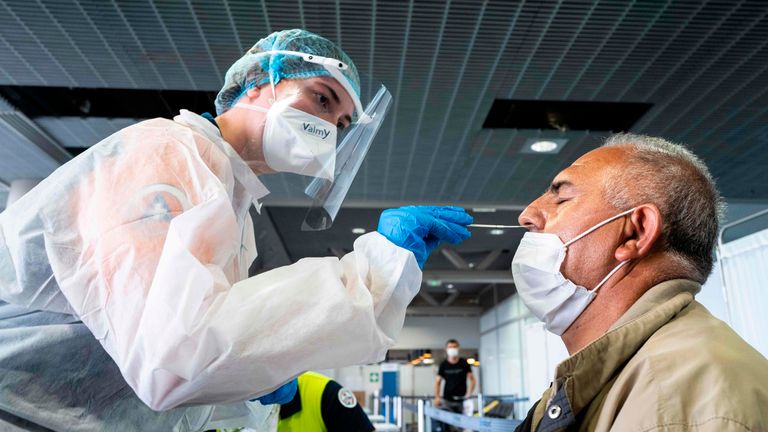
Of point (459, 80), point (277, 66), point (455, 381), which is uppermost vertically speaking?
point (459, 80)

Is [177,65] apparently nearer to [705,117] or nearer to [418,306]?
[705,117]

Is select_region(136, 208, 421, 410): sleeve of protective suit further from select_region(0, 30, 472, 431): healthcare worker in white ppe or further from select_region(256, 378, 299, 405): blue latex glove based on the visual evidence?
select_region(256, 378, 299, 405): blue latex glove

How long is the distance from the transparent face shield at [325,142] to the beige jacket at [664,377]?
82cm

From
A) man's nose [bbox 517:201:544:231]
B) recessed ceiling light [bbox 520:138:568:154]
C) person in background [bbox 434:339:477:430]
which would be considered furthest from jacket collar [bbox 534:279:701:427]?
person in background [bbox 434:339:477:430]

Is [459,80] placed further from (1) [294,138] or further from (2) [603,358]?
(2) [603,358]

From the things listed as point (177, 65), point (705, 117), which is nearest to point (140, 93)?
point (177, 65)

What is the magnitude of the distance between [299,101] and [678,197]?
35.8 inches

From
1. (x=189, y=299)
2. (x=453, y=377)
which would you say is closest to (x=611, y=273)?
(x=189, y=299)

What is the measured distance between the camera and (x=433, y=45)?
3141 millimetres

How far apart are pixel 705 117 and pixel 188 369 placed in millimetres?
4073

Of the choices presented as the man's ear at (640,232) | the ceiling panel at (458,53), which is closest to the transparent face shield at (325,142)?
the man's ear at (640,232)

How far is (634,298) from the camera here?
4.06 feet

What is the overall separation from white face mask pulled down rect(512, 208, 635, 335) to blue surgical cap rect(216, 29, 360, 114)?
0.65m

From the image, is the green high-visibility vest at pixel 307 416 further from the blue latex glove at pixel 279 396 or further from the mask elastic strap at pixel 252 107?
the mask elastic strap at pixel 252 107
